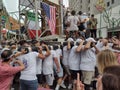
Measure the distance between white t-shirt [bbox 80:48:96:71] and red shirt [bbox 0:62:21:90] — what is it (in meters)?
3.95

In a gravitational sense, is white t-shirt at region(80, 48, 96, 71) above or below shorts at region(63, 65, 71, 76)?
above

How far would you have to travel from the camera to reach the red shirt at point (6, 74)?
553 cm

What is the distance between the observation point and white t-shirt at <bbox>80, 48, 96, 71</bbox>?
30.8 ft

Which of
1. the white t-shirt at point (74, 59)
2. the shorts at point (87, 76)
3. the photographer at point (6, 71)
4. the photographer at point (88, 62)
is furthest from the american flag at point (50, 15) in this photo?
the photographer at point (6, 71)

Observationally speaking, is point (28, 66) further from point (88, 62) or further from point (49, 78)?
point (49, 78)

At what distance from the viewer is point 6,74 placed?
18.3ft

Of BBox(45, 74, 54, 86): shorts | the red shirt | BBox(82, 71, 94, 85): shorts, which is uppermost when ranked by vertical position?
the red shirt

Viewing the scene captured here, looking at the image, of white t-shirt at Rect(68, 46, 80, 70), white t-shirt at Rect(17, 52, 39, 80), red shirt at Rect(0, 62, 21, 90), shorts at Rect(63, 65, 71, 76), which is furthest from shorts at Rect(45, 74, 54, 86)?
red shirt at Rect(0, 62, 21, 90)

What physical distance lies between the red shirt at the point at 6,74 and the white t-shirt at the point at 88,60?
395 cm

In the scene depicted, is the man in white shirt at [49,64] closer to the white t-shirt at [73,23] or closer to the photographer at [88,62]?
the photographer at [88,62]

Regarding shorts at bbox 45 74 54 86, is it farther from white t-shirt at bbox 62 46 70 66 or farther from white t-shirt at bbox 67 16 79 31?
white t-shirt at bbox 67 16 79 31

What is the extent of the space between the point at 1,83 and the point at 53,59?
4.62 metres

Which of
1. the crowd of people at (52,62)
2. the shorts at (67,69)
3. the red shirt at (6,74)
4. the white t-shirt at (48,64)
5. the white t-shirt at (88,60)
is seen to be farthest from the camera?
the shorts at (67,69)

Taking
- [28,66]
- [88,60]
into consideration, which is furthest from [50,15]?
[28,66]
